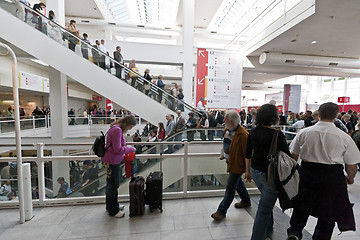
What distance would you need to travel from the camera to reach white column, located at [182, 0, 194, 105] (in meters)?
9.66

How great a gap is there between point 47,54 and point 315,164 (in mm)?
8762

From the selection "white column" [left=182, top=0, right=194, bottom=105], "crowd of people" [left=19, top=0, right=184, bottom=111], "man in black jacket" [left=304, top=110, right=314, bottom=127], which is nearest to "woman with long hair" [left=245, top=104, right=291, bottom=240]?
"man in black jacket" [left=304, top=110, right=314, bottom=127]

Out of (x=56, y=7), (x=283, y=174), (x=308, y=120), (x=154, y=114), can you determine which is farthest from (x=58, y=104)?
(x=308, y=120)

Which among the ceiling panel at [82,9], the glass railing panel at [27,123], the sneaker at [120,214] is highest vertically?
the ceiling panel at [82,9]

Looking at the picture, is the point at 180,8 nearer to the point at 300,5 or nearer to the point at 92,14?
the point at 92,14

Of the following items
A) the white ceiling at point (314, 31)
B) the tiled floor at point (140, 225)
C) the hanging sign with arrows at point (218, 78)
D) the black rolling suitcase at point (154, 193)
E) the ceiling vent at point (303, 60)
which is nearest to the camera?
the tiled floor at point (140, 225)

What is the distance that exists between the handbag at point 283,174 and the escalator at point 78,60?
6.08 meters

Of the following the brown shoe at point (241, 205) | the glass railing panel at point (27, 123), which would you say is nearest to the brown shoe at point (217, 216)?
the brown shoe at point (241, 205)

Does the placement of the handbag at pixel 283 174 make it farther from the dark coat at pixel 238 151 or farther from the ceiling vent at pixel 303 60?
the ceiling vent at pixel 303 60

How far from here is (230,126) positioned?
2.28 m

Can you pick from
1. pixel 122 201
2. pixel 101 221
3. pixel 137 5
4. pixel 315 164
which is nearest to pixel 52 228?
pixel 101 221

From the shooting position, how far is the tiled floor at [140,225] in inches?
86.5

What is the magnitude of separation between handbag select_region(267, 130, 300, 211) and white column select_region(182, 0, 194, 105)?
8657 mm

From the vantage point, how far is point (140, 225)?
2377 mm
